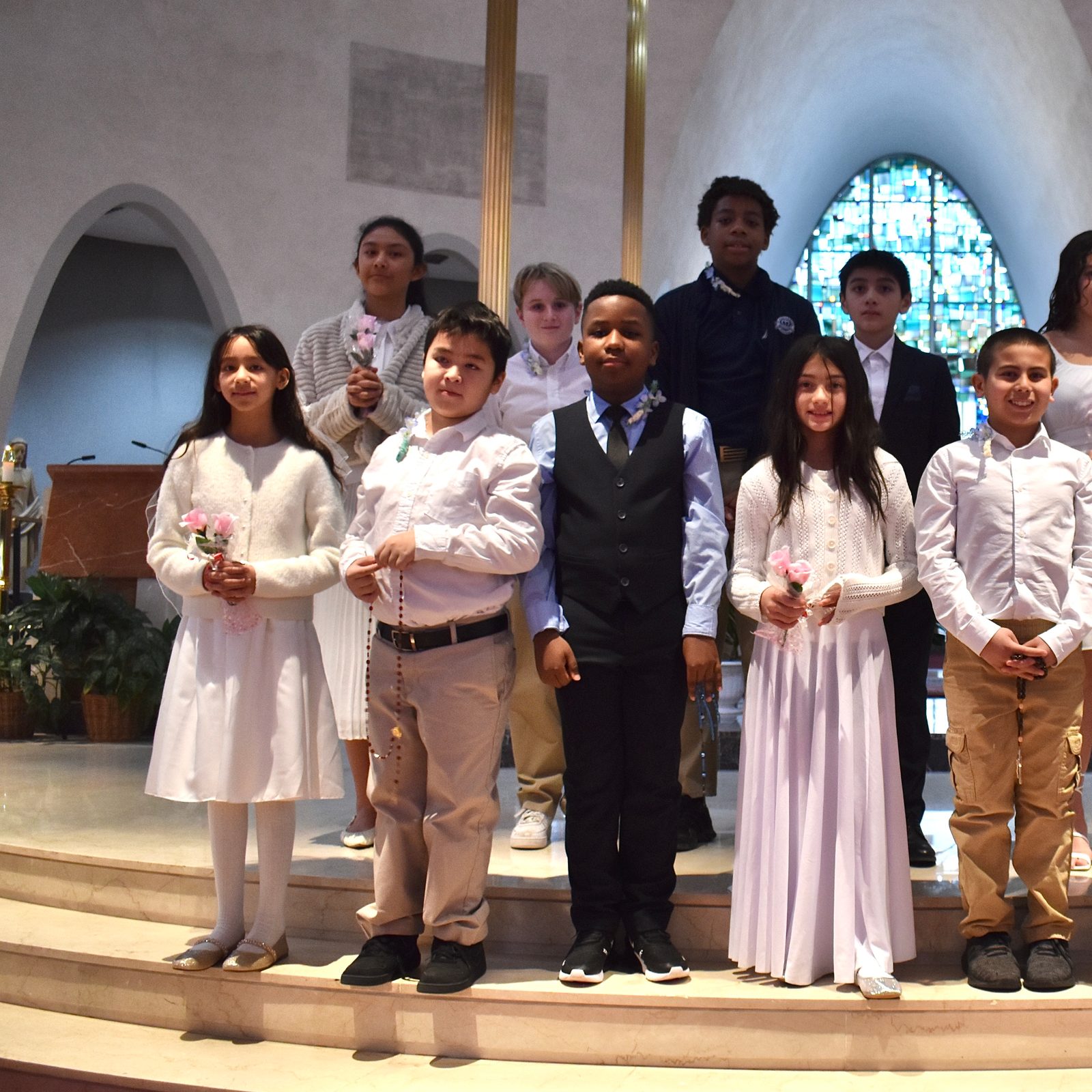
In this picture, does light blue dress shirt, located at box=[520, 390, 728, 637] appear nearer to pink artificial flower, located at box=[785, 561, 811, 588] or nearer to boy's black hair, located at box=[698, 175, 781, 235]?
pink artificial flower, located at box=[785, 561, 811, 588]

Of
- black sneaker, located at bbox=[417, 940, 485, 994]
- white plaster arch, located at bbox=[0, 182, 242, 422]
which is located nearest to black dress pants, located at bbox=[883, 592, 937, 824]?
black sneaker, located at bbox=[417, 940, 485, 994]

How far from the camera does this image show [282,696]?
2982mm

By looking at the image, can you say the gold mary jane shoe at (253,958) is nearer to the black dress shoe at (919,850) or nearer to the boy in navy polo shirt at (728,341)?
the boy in navy polo shirt at (728,341)

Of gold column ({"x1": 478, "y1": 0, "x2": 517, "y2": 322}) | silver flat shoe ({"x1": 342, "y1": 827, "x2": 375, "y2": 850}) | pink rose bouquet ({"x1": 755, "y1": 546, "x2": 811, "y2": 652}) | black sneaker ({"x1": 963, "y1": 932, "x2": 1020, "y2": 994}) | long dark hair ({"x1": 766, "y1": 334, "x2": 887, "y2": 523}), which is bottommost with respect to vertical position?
black sneaker ({"x1": 963, "y1": 932, "x2": 1020, "y2": 994})

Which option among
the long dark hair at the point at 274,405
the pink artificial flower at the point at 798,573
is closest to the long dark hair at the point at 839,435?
the pink artificial flower at the point at 798,573

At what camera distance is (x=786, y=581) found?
2.89 meters

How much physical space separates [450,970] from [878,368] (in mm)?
2007

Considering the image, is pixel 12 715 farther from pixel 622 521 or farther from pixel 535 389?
pixel 622 521

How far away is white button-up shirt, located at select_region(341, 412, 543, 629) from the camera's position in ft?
9.21

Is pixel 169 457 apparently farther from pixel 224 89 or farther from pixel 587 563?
pixel 224 89

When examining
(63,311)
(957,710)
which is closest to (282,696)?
(957,710)

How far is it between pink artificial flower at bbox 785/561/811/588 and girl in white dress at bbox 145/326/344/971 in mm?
1079

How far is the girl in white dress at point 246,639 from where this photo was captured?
9.63 ft

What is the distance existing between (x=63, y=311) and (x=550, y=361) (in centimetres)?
1253
